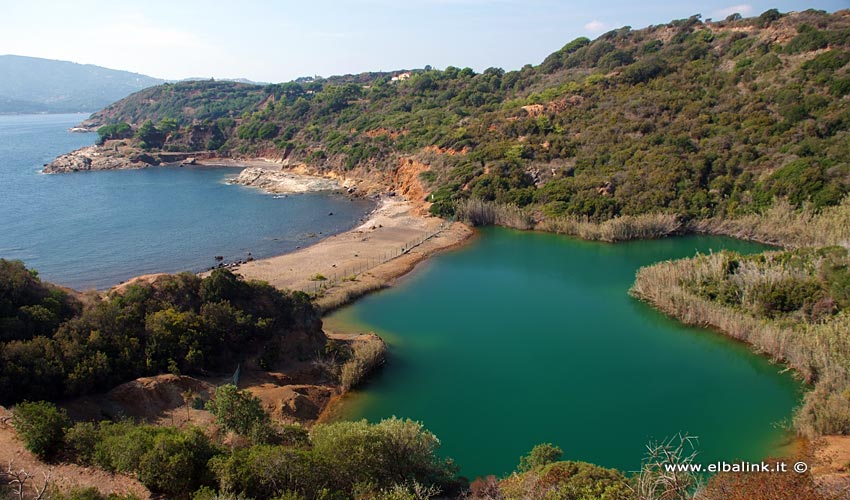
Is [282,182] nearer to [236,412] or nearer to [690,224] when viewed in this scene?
[690,224]

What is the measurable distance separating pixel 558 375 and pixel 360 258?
71.4 feet

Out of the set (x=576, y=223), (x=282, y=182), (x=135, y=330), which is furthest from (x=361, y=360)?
(x=282, y=182)

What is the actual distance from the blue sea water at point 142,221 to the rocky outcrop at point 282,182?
2739mm

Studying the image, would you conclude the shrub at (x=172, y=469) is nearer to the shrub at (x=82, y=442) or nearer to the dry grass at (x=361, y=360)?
the shrub at (x=82, y=442)

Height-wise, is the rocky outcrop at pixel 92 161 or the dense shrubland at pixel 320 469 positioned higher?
the rocky outcrop at pixel 92 161

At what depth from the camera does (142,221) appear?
2227 inches

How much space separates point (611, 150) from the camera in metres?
56.1

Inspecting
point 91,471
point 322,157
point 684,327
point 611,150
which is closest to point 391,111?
point 322,157

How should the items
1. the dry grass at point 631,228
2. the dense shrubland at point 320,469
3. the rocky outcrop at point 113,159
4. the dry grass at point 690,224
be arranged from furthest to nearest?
the rocky outcrop at point 113,159, the dry grass at point 631,228, the dry grass at point 690,224, the dense shrubland at point 320,469

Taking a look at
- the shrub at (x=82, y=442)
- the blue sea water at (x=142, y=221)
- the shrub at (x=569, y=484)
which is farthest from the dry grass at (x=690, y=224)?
the shrub at (x=82, y=442)

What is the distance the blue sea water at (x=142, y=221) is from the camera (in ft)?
142

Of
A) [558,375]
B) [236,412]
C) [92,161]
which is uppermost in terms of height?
[92,161]

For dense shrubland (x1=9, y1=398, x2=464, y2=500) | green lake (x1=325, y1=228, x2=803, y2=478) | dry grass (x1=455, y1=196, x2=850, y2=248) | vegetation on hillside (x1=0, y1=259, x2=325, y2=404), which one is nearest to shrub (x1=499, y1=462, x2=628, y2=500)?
dense shrubland (x1=9, y1=398, x2=464, y2=500)

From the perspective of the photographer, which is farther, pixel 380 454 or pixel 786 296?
pixel 786 296
